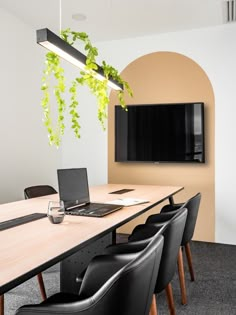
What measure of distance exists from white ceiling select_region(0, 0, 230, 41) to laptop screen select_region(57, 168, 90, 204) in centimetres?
218

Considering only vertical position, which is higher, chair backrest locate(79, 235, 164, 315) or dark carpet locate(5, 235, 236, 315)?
chair backrest locate(79, 235, 164, 315)

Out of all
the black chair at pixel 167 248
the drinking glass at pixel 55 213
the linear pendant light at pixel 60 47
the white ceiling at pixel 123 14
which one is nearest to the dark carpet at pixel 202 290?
the black chair at pixel 167 248

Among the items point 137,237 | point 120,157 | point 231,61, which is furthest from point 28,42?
point 137,237

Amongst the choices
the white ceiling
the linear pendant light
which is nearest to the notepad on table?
the linear pendant light

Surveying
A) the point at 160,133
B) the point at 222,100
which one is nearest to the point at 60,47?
the point at 160,133

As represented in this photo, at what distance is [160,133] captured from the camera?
15.0ft

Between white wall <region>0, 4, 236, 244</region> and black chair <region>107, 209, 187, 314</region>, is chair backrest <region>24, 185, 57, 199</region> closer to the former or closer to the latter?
white wall <region>0, 4, 236, 244</region>

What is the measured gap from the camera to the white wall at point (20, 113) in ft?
12.8

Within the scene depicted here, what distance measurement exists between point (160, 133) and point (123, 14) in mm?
1592

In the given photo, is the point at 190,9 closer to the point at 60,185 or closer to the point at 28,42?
the point at 28,42

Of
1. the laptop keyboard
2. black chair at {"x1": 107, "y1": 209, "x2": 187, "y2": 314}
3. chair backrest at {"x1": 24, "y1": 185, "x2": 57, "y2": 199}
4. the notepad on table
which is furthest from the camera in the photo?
chair backrest at {"x1": 24, "y1": 185, "x2": 57, "y2": 199}

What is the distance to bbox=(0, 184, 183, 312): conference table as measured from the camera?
1.14m

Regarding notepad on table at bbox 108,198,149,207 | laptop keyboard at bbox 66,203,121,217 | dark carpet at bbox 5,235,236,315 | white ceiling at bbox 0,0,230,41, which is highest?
white ceiling at bbox 0,0,230,41

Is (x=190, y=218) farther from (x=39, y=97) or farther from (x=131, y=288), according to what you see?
(x=39, y=97)
